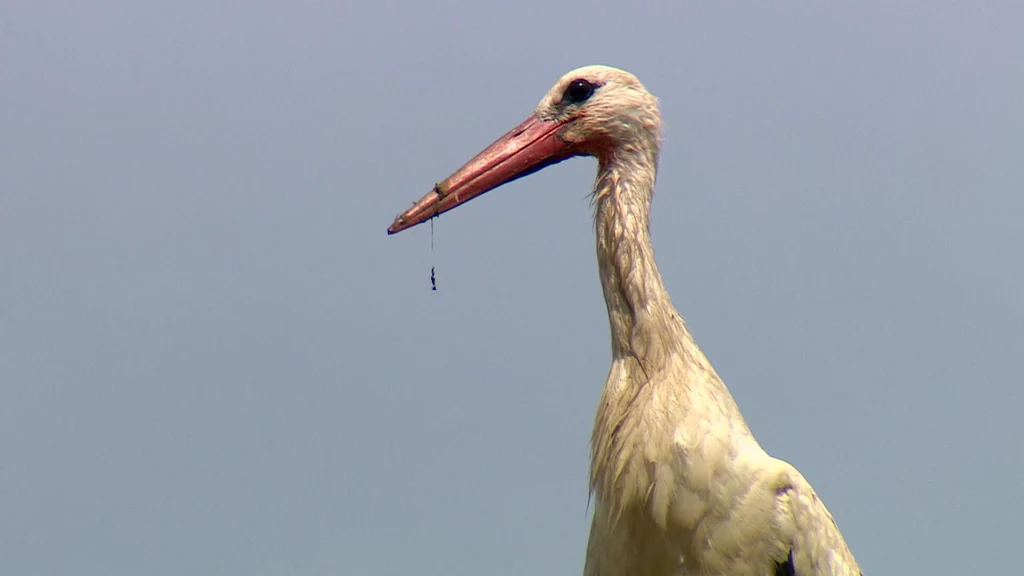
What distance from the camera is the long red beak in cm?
351

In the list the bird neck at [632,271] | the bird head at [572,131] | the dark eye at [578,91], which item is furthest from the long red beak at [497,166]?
the bird neck at [632,271]

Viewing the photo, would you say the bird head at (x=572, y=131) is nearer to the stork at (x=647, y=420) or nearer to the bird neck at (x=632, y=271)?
the stork at (x=647, y=420)

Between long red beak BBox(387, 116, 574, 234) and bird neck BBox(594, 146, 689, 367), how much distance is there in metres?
0.25

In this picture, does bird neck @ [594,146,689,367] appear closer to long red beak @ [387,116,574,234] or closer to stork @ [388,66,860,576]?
stork @ [388,66,860,576]

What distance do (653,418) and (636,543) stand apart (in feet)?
1.22

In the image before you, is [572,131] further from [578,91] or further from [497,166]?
[497,166]

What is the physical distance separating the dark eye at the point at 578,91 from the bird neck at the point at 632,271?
27cm

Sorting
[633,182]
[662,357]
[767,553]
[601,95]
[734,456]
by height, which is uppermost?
[601,95]

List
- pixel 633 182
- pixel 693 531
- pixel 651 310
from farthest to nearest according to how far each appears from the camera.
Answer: pixel 633 182, pixel 651 310, pixel 693 531

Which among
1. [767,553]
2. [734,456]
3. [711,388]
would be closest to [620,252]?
[711,388]

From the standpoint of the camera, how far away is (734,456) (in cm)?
311

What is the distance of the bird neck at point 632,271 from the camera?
331 cm

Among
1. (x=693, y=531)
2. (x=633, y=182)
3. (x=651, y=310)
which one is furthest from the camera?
(x=633, y=182)

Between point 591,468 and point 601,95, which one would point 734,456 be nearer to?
point 591,468
